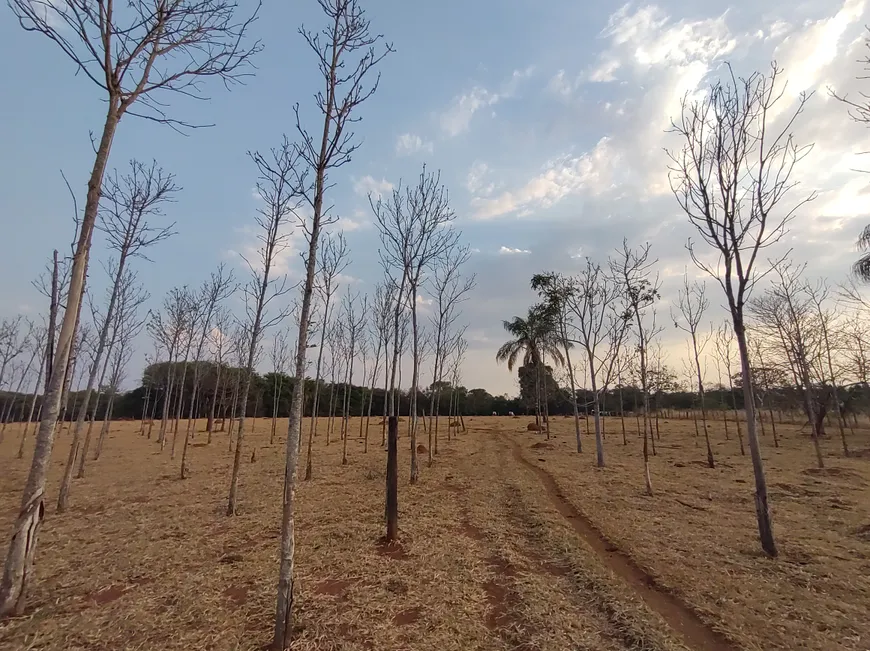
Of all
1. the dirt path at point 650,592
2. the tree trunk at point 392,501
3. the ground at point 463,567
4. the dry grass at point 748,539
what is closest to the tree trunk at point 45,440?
the ground at point 463,567

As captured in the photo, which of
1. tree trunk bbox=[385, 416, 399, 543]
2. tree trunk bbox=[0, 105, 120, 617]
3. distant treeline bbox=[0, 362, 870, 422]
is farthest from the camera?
distant treeline bbox=[0, 362, 870, 422]

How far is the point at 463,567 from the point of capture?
5.40 m

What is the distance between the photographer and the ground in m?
3.85

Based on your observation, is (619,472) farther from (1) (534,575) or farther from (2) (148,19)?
(2) (148,19)

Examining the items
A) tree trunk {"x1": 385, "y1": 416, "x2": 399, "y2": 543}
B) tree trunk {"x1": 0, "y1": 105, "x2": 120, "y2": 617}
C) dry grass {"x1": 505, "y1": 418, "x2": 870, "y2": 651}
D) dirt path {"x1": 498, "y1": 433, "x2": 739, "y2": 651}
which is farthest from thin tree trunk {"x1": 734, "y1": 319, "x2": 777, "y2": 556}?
tree trunk {"x1": 0, "y1": 105, "x2": 120, "y2": 617}

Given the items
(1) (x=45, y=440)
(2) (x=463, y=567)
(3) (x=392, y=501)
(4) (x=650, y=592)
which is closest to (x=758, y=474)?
(4) (x=650, y=592)

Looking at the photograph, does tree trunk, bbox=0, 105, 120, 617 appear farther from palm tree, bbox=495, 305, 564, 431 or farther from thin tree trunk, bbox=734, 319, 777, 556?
palm tree, bbox=495, 305, 564, 431

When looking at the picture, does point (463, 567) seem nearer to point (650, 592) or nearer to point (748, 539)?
point (650, 592)

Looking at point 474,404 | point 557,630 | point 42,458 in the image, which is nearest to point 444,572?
point 557,630

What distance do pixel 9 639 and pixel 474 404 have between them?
50.4 m

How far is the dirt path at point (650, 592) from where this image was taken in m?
3.79

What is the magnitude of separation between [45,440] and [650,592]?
655 cm

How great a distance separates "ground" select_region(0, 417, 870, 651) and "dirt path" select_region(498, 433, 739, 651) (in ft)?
0.08

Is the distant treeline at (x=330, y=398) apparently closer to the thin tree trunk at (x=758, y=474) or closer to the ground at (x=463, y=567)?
the ground at (x=463, y=567)
